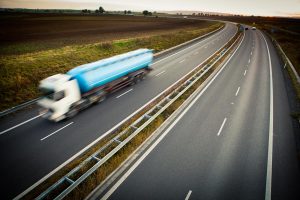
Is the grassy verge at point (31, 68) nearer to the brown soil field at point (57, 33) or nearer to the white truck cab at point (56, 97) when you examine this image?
the white truck cab at point (56, 97)

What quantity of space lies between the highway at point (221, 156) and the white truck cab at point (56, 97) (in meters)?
6.79

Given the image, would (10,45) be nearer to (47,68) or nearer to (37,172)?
(47,68)

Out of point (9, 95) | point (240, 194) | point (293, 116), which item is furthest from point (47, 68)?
point (293, 116)

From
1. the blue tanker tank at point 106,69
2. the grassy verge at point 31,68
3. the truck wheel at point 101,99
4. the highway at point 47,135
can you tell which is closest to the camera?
the highway at point 47,135

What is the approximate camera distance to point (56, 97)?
41.2 feet

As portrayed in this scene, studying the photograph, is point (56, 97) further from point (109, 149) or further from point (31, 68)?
point (31, 68)

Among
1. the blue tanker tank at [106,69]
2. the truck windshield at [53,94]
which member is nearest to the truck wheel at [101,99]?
the blue tanker tank at [106,69]

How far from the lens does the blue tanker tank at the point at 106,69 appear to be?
13875mm

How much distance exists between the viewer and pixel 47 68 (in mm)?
21781

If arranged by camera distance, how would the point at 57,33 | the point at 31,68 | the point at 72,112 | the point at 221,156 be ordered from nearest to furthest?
1. the point at 221,156
2. the point at 72,112
3. the point at 31,68
4. the point at 57,33

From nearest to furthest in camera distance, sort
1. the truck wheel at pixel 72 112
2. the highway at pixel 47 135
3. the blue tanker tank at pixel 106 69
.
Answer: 1. the highway at pixel 47 135
2. the truck wheel at pixel 72 112
3. the blue tanker tank at pixel 106 69

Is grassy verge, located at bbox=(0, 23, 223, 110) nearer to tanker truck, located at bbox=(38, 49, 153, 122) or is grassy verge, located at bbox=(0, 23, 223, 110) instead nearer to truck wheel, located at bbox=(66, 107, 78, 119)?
tanker truck, located at bbox=(38, 49, 153, 122)

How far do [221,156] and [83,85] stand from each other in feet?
34.7

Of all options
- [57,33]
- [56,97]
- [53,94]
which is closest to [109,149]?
[56,97]
